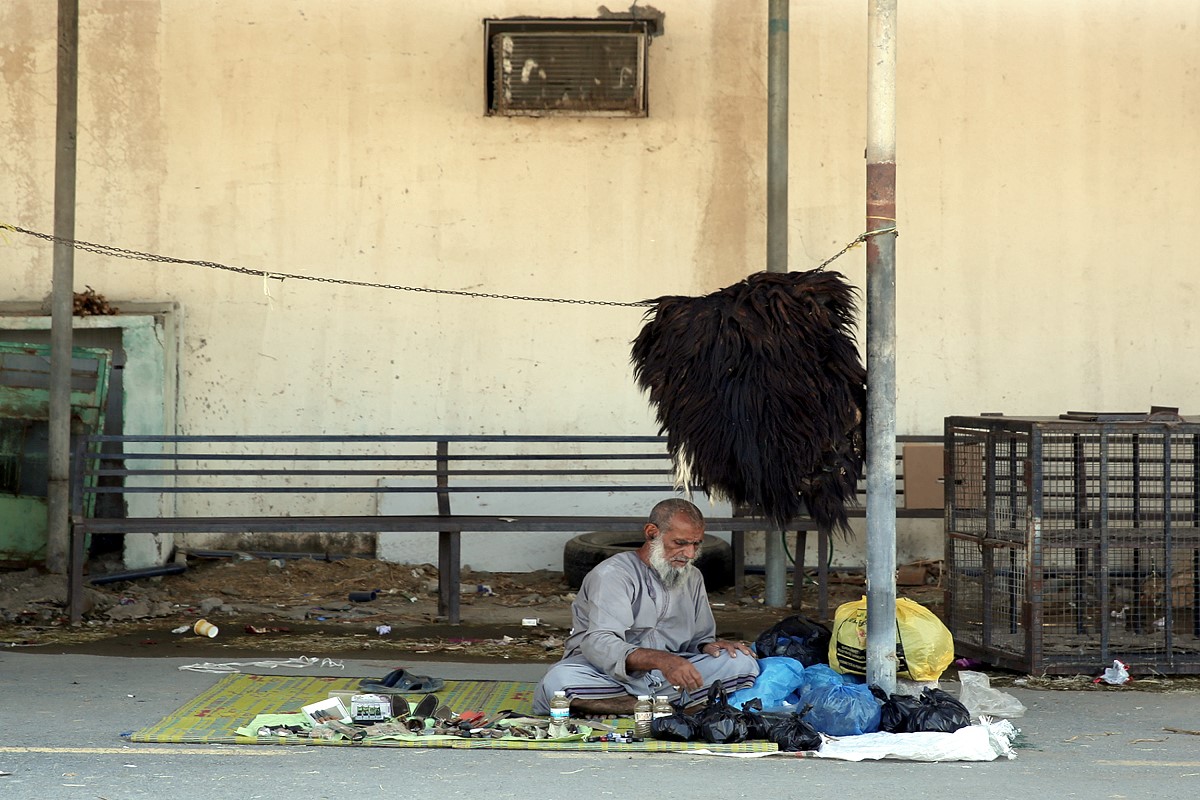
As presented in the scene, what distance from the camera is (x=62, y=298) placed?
31.1ft

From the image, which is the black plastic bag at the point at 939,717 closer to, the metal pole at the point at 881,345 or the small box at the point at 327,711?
the metal pole at the point at 881,345

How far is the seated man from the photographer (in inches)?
241

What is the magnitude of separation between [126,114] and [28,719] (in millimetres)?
5846

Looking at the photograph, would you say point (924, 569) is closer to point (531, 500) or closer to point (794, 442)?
point (531, 500)

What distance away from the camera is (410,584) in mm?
10359

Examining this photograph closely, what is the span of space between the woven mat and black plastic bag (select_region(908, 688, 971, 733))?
63 cm

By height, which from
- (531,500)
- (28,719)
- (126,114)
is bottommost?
(28,719)

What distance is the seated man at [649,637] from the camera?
6.13 m

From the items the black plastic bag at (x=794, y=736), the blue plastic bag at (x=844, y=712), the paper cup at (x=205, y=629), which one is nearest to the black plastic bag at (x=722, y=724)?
the black plastic bag at (x=794, y=736)

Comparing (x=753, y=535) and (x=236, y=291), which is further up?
(x=236, y=291)

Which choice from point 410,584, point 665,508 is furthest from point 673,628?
point 410,584

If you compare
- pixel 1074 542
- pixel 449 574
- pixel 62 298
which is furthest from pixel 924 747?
pixel 62 298

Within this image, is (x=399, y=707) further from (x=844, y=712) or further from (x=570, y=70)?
(x=570, y=70)

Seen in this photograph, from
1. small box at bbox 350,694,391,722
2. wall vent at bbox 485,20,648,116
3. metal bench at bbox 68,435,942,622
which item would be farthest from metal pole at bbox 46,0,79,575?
small box at bbox 350,694,391,722
